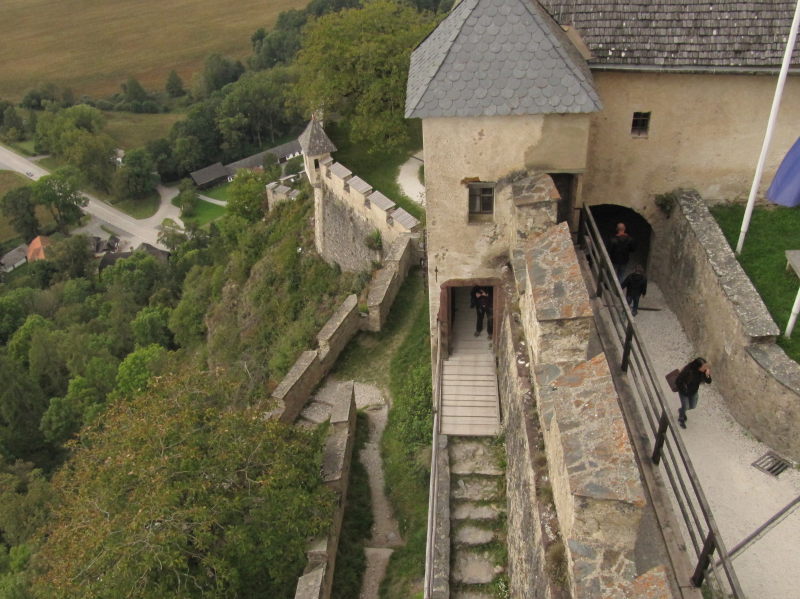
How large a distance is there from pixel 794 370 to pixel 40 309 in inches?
2567

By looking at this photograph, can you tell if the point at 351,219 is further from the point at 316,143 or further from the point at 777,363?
the point at 777,363

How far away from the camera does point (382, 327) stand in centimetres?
2202

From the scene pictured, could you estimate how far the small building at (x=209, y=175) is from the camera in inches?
3228

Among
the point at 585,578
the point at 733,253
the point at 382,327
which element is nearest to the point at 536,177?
the point at 733,253

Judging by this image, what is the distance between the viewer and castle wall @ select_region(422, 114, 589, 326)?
12.7 m

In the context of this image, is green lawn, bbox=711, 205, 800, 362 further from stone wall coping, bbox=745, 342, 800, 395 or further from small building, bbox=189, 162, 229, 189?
small building, bbox=189, 162, 229, 189

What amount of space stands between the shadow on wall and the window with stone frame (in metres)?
4.31

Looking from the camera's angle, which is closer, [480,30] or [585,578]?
[585,578]

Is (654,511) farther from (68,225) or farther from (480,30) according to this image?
(68,225)

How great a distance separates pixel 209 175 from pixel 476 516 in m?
76.6

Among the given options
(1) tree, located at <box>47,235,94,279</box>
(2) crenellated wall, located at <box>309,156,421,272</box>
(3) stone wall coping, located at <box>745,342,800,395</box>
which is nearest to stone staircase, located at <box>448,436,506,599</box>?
(3) stone wall coping, located at <box>745,342,800,395</box>

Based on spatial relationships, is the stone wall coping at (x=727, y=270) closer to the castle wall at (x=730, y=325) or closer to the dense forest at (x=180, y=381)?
the castle wall at (x=730, y=325)

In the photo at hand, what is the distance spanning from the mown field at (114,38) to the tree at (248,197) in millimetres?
76491

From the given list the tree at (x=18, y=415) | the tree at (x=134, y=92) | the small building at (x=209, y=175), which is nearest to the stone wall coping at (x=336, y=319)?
the tree at (x=18, y=415)
